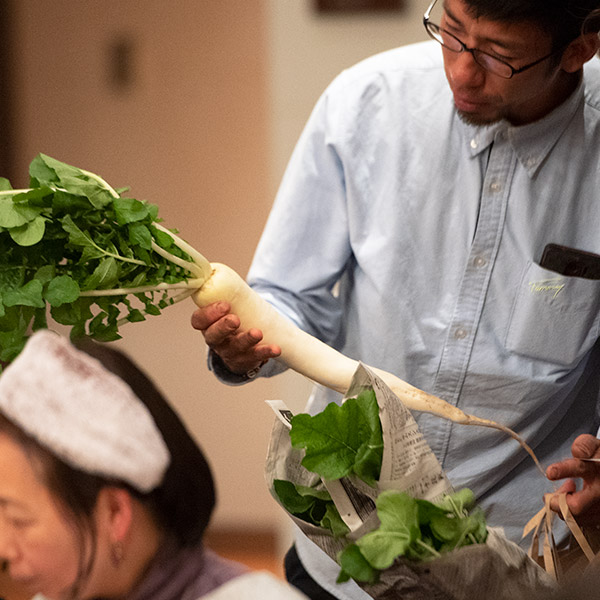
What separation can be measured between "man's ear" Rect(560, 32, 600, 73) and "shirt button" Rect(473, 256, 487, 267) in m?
0.27

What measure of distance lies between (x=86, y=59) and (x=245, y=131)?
0.64 m

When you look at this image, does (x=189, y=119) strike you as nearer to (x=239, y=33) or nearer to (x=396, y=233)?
(x=239, y=33)

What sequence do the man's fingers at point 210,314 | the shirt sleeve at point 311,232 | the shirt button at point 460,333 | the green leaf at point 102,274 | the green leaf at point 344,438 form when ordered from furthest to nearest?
the shirt sleeve at point 311,232
the shirt button at point 460,333
the man's fingers at point 210,314
the green leaf at point 102,274
the green leaf at point 344,438

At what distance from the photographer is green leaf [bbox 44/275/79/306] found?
0.82m

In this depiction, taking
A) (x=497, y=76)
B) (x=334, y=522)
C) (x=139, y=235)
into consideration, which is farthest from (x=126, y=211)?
(x=497, y=76)

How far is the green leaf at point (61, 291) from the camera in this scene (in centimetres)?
82

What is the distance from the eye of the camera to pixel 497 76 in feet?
3.38

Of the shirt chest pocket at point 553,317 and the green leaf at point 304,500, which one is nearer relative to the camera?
the green leaf at point 304,500

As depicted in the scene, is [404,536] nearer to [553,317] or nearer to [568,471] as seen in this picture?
[568,471]

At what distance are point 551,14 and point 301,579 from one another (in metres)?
0.82

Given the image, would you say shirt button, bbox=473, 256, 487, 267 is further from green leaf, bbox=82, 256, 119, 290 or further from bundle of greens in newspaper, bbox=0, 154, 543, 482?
green leaf, bbox=82, 256, 119, 290

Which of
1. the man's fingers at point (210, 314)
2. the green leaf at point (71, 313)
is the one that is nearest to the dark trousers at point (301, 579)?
the man's fingers at point (210, 314)

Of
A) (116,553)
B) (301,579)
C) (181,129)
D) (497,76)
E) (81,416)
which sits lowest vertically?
(301,579)

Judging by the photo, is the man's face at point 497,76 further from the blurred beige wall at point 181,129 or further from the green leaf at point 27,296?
the blurred beige wall at point 181,129
